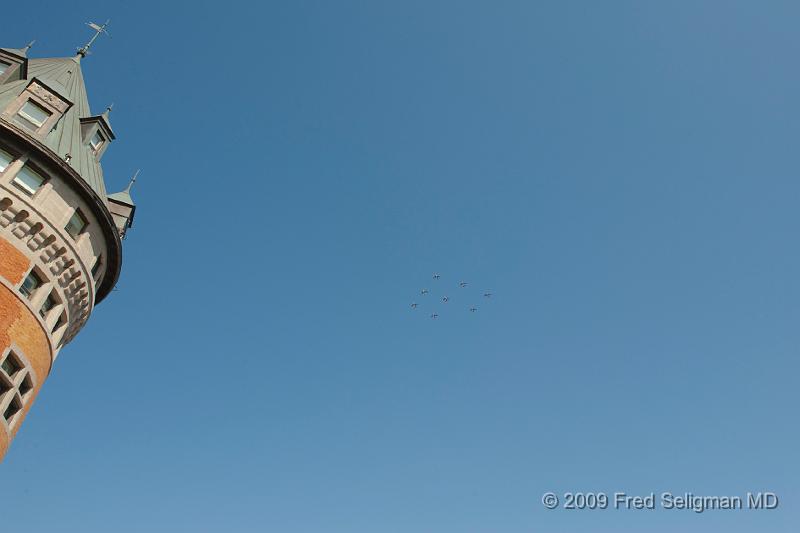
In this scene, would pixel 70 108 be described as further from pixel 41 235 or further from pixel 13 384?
pixel 13 384

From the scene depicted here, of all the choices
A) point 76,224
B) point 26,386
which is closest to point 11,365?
point 26,386

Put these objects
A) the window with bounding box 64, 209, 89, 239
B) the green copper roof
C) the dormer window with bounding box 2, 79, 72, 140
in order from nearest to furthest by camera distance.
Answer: the dormer window with bounding box 2, 79, 72, 140 → the window with bounding box 64, 209, 89, 239 → the green copper roof

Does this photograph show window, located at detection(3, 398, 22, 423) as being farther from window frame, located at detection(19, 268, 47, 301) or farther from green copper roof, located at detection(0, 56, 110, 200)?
green copper roof, located at detection(0, 56, 110, 200)

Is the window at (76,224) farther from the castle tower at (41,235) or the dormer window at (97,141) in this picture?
the dormer window at (97,141)

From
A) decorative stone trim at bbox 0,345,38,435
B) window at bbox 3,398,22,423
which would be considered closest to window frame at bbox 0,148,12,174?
decorative stone trim at bbox 0,345,38,435

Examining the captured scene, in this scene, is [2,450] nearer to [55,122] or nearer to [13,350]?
[13,350]

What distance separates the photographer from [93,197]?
94.8 feet

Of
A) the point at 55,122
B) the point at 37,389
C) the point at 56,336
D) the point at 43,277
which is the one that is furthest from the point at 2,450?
the point at 55,122

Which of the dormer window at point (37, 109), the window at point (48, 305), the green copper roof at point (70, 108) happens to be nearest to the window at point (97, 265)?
the window at point (48, 305)

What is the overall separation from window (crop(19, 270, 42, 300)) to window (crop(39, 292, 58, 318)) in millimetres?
715

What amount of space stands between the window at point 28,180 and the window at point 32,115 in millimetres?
2740

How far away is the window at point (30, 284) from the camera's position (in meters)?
26.2

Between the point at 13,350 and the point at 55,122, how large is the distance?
11491 millimetres

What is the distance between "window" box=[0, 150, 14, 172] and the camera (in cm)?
2640
